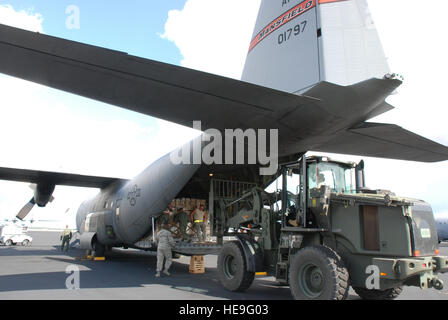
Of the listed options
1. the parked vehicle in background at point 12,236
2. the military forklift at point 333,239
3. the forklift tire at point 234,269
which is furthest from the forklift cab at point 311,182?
the parked vehicle in background at point 12,236

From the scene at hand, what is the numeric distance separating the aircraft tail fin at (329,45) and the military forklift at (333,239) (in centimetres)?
161

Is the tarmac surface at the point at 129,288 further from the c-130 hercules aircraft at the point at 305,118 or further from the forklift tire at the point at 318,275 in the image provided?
the forklift tire at the point at 318,275

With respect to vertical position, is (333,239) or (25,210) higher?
(25,210)

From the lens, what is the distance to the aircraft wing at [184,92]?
15.0ft

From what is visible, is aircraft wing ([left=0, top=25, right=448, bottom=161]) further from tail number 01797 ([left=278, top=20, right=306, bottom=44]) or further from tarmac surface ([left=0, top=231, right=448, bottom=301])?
tarmac surface ([left=0, top=231, right=448, bottom=301])

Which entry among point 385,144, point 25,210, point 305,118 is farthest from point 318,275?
point 25,210

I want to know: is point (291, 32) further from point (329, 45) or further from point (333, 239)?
point (333, 239)

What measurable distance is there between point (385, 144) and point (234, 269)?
14.8ft

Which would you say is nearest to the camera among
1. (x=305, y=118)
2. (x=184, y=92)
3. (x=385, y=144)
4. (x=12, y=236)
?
(x=184, y=92)

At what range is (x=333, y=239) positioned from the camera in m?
6.04
